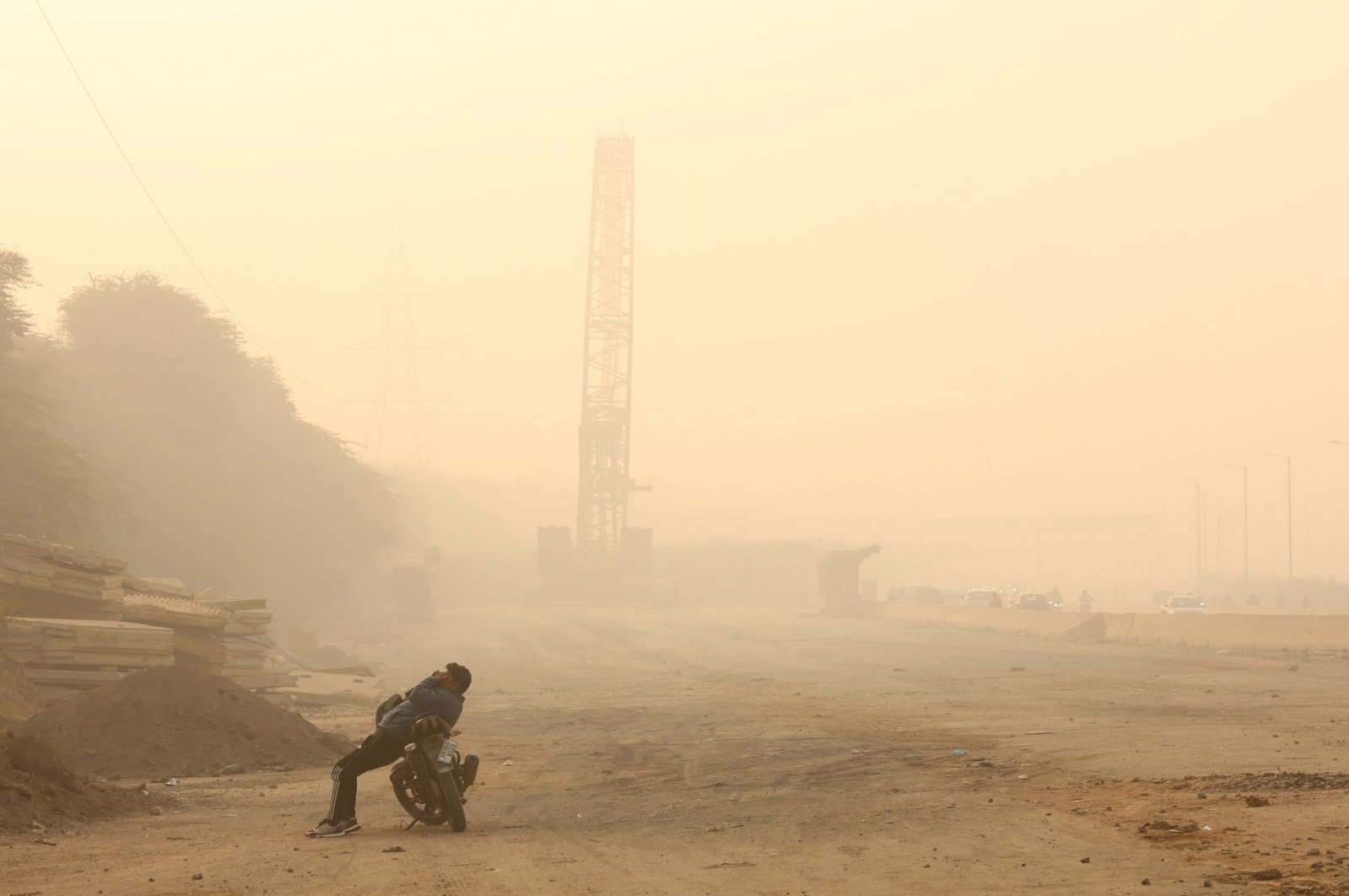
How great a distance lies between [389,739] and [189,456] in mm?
45149

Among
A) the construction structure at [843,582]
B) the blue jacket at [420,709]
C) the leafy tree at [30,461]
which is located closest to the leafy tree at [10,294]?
the leafy tree at [30,461]

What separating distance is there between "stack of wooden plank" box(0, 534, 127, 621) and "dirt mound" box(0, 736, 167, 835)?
939 cm

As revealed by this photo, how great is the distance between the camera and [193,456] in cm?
5306

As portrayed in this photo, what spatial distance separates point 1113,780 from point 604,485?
295 ft

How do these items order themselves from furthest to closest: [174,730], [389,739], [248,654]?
[248,654]
[174,730]
[389,739]

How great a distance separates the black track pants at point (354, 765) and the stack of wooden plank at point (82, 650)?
9349 millimetres

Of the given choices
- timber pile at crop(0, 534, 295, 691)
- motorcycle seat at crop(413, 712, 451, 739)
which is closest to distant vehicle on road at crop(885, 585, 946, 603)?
timber pile at crop(0, 534, 295, 691)

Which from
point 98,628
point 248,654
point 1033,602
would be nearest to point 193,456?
point 248,654

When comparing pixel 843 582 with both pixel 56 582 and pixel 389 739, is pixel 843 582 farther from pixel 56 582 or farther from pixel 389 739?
pixel 389 739

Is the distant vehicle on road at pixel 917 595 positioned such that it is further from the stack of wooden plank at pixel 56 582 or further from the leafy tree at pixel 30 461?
the stack of wooden plank at pixel 56 582

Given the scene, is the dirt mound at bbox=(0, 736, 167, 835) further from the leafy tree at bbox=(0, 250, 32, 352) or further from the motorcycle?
the leafy tree at bbox=(0, 250, 32, 352)

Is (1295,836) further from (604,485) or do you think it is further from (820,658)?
(604,485)

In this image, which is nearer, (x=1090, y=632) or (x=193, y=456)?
(x=1090, y=632)

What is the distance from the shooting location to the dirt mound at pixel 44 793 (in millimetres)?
10648
